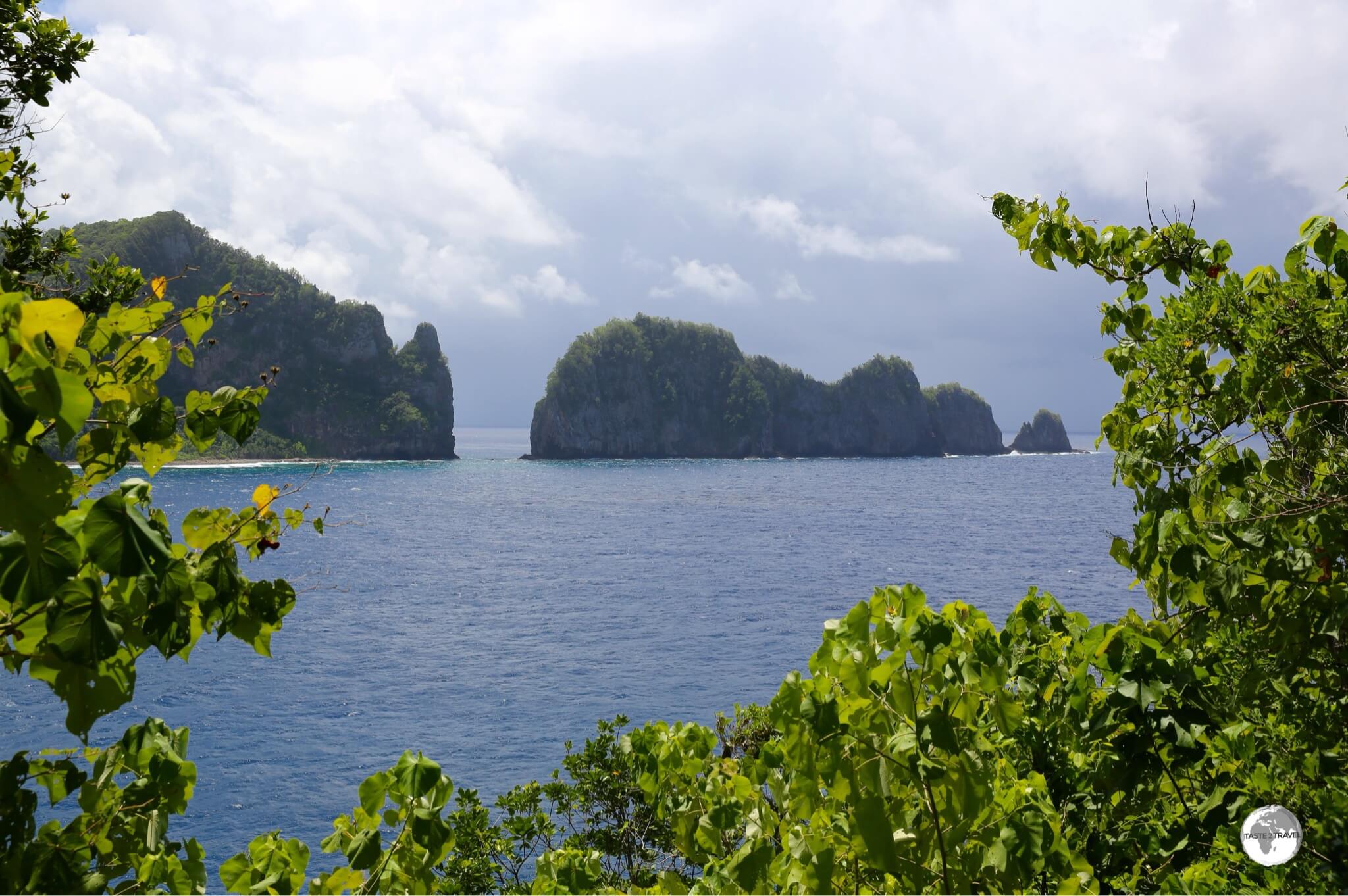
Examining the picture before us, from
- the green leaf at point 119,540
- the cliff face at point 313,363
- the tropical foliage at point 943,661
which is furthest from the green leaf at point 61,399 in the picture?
the cliff face at point 313,363

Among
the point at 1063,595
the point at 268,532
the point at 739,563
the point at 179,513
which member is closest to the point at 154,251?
the point at 179,513

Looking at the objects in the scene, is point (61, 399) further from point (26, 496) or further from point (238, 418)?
point (238, 418)

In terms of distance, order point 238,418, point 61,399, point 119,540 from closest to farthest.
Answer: point 61,399, point 119,540, point 238,418

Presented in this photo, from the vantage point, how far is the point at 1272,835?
249 cm

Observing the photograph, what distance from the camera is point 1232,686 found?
3.15m

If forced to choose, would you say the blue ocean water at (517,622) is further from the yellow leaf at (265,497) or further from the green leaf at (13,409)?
the green leaf at (13,409)

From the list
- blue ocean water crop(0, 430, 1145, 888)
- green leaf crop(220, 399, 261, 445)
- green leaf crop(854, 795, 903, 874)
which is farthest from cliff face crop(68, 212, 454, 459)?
green leaf crop(854, 795, 903, 874)

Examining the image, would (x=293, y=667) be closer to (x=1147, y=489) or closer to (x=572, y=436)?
(x=1147, y=489)

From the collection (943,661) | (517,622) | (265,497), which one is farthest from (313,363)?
(943,661)

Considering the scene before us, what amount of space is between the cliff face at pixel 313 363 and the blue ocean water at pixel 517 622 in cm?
7986

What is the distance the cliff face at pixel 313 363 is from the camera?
162 m

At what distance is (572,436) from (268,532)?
192 meters

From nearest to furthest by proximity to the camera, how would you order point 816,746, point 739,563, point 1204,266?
1. point 816,746
2. point 1204,266
3. point 739,563

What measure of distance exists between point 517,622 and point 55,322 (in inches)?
1493
